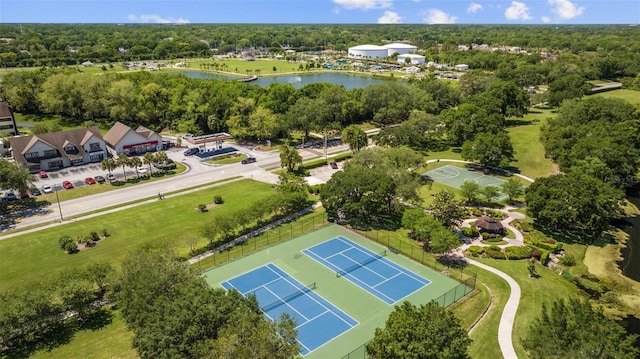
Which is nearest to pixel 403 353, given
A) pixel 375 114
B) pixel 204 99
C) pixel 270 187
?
pixel 270 187

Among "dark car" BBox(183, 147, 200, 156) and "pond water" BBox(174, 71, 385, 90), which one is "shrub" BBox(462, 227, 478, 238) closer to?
"dark car" BBox(183, 147, 200, 156)

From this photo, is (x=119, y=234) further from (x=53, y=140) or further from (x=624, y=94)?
(x=624, y=94)

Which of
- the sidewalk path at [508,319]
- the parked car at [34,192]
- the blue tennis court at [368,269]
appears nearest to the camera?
the sidewalk path at [508,319]

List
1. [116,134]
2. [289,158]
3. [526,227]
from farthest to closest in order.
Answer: [116,134] < [289,158] < [526,227]

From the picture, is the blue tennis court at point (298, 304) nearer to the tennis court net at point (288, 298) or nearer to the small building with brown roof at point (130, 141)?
the tennis court net at point (288, 298)

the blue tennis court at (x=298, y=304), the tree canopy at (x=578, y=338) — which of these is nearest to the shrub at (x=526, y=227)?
the tree canopy at (x=578, y=338)

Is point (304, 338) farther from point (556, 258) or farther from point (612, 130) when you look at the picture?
point (612, 130)

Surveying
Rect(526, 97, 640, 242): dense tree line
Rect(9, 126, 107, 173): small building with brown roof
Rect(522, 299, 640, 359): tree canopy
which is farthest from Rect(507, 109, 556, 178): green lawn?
Rect(9, 126, 107, 173): small building with brown roof

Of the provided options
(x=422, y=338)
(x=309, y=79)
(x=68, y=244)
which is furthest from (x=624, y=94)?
(x=68, y=244)
